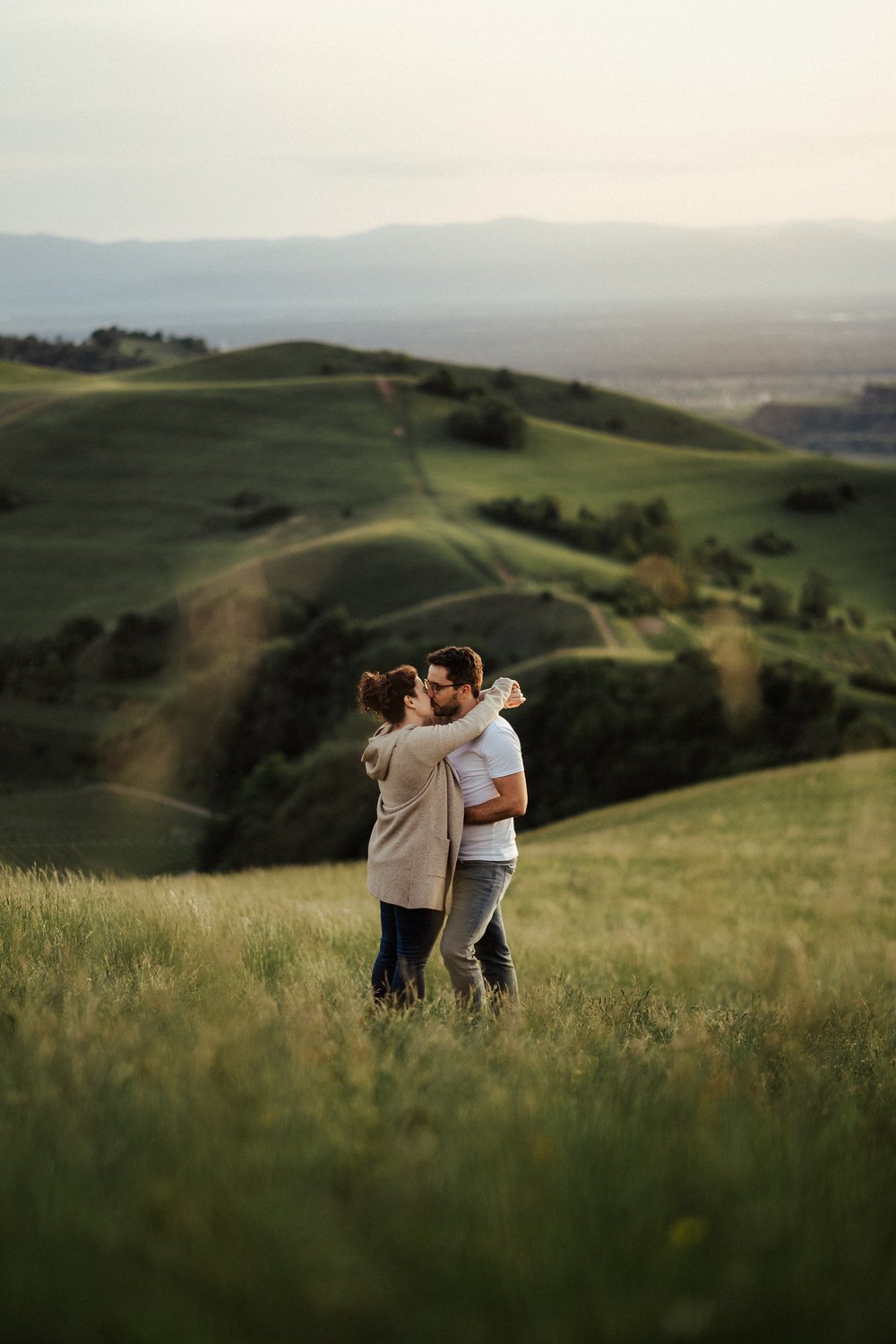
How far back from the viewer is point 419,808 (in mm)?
6273

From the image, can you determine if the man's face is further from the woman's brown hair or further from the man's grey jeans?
the man's grey jeans

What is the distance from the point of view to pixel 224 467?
374 ft

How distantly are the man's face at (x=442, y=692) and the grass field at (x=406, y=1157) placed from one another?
5.37 ft

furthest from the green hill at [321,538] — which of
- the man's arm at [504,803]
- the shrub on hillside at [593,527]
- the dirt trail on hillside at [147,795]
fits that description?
the man's arm at [504,803]

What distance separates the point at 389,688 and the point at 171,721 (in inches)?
1937

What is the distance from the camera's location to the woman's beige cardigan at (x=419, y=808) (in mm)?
6168

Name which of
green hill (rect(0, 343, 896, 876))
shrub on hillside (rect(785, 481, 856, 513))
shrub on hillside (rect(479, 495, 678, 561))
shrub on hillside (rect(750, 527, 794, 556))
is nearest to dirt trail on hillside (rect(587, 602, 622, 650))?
green hill (rect(0, 343, 896, 876))

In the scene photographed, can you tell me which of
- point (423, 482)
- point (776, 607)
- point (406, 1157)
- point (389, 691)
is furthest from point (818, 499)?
point (406, 1157)

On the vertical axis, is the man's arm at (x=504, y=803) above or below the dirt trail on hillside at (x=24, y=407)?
below

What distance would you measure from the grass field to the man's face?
1.64 meters

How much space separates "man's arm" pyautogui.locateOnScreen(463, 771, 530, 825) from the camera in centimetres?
634

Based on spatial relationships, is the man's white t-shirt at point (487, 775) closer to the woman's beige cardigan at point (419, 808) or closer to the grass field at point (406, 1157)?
the woman's beige cardigan at point (419, 808)

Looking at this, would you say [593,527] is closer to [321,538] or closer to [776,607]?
[776,607]

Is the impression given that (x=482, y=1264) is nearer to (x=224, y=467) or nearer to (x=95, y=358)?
(x=224, y=467)
